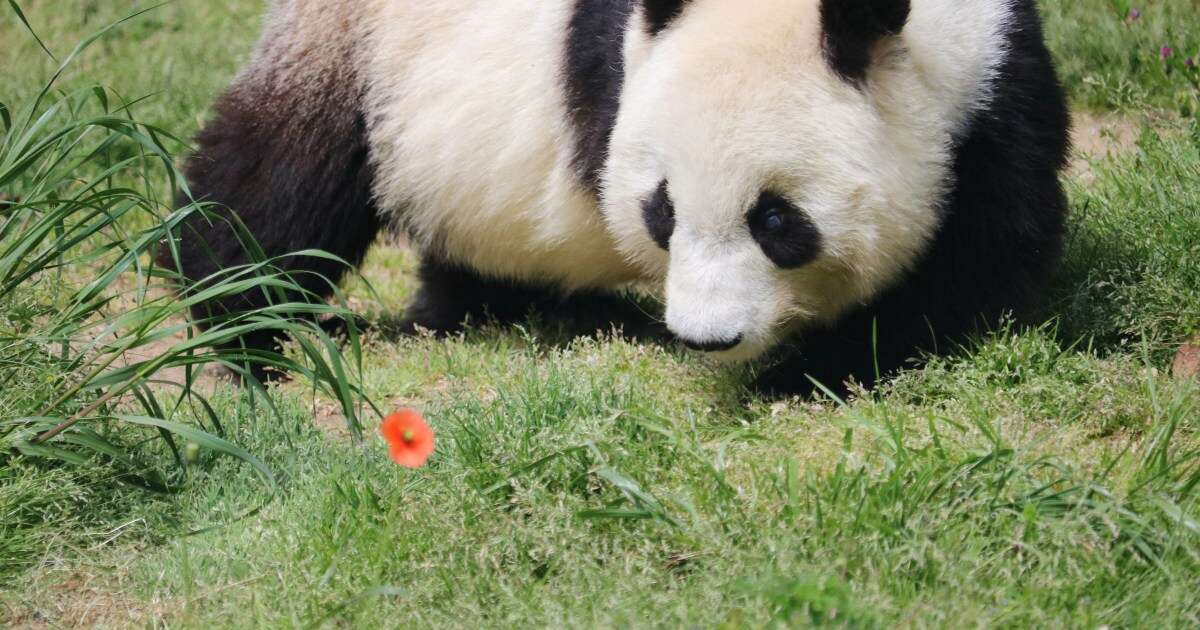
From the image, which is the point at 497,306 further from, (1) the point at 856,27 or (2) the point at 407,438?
(2) the point at 407,438

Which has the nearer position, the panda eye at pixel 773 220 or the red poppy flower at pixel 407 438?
the red poppy flower at pixel 407 438

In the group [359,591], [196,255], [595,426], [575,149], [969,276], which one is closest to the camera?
[359,591]

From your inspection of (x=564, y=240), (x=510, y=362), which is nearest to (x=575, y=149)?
(x=564, y=240)

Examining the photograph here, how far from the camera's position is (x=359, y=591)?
2926 mm

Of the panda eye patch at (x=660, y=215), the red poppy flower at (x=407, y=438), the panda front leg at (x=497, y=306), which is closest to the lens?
the red poppy flower at (x=407, y=438)

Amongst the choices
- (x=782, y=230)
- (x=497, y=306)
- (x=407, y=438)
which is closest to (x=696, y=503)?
(x=407, y=438)

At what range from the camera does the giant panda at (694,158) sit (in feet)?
11.8

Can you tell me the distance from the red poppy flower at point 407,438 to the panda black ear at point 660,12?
58.4 inches

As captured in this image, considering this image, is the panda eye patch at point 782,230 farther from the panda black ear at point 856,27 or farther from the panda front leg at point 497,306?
the panda front leg at point 497,306

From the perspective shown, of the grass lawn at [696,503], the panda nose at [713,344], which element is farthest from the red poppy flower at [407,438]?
the panda nose at [713,344]

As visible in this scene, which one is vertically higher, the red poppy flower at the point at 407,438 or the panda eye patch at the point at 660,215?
the red poppy flower at the point at 407,438

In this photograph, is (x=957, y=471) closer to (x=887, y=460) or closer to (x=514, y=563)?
(x=887, y=460)

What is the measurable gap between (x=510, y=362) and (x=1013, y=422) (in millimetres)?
1792

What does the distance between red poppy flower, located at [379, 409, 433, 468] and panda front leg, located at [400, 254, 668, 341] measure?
7.94 ft
